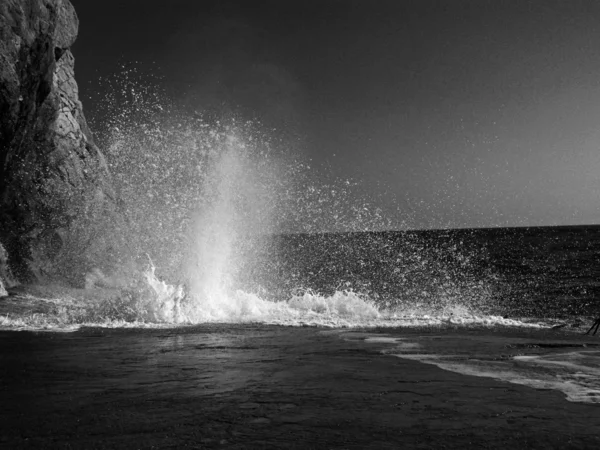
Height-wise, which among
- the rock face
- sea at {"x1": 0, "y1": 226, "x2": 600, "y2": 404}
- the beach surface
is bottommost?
the beach surface

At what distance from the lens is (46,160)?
3203 centimetres

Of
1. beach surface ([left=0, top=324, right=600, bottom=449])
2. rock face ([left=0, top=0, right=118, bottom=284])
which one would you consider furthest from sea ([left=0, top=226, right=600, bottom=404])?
rock face ([left=0, top=0, right=118, bottom=284])

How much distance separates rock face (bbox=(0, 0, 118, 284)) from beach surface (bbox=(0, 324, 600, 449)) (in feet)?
54.1

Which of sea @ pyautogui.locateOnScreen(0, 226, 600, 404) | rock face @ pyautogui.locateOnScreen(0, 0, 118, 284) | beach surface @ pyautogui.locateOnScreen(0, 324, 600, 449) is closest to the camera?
beach surface @ pyautogui.locateOnScreen(0, 324, 600, 449)

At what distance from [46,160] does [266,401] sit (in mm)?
29172

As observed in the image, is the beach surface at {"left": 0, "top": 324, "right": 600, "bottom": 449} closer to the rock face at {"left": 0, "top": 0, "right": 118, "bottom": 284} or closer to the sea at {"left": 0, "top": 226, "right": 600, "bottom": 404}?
the sea at {"left": 0, "top": 226, "right": 600, "bottom": 404}

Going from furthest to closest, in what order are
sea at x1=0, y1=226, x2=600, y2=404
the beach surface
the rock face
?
the rock face → sea at x1=0, y1=226, x2=600, y2=404 → the beach surface

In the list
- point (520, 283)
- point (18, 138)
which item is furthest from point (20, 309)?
point (520, 283)

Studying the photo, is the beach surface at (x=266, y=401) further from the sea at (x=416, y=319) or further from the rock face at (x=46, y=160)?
the rock face at (x=46, y=160)

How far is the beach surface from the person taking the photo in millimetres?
6152

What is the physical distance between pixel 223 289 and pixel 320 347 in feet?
38.3

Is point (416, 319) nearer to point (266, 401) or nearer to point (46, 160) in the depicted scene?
point (266, 401)

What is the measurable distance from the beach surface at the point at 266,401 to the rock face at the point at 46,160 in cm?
1648

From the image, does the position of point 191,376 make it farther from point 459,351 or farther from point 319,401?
point 459,351
